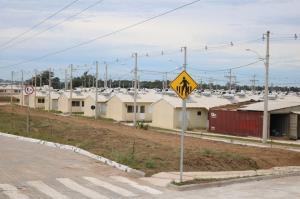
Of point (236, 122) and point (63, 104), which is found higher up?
point (63, 104)

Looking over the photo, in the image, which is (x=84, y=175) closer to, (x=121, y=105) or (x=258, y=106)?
(x=258, y=106)

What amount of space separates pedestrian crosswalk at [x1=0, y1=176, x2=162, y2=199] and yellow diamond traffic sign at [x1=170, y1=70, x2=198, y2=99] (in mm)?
2926

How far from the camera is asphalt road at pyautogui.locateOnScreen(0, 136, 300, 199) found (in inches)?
538

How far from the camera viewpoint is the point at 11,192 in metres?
13.5

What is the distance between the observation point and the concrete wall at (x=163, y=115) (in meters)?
59.5

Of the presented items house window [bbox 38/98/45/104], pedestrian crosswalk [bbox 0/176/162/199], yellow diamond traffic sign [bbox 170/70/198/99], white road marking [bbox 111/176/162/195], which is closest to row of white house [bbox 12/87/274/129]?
house window [bbox 38/98/45/104]

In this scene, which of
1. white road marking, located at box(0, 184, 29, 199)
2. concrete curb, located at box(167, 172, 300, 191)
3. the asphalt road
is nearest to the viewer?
white road marking, located at box(0, 184, 29, 199)

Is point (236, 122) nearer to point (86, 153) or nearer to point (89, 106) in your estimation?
point (86, 153)

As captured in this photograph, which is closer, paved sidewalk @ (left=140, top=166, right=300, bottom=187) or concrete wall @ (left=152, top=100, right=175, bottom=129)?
paved sidewalk @ (left=140, top=166, right=300, bottom=187)

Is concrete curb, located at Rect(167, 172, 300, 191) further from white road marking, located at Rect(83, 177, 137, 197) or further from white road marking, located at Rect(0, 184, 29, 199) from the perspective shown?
white road marking, located at Rect(0, 184, 29, 199)

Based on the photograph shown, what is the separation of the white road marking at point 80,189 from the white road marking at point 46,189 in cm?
60

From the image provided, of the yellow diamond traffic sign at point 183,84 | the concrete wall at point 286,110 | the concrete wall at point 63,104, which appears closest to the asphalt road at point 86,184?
the yellow diamond traffic sign at point 183,84

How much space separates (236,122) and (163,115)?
38.6 feet

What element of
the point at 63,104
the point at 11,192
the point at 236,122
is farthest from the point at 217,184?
the point at 63,104
